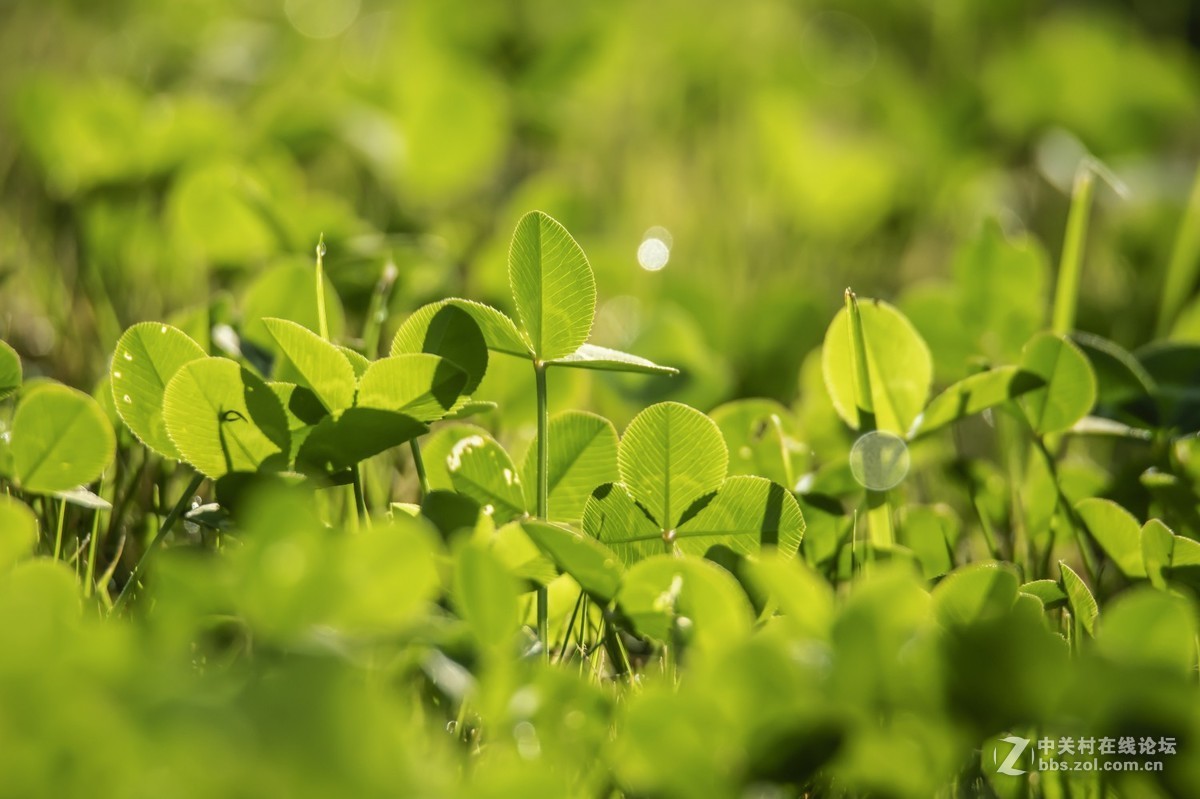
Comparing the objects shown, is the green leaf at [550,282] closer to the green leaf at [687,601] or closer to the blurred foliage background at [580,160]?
the green leaf at [687,601]

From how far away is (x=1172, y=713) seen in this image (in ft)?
2.21

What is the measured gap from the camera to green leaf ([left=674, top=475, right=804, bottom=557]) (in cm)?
100

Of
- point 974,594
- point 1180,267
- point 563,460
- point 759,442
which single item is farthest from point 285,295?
point 1180,267

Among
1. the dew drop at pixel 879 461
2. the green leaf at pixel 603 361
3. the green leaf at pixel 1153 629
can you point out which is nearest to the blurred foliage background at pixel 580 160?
the dew drop at pixel 879 461

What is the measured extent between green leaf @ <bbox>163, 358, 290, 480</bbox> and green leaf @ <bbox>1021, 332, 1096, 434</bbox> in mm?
717

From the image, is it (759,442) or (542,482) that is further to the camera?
(759,442)

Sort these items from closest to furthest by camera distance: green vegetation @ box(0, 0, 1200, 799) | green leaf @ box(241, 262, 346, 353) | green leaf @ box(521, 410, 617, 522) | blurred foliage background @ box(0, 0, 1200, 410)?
green vegetation @ box(0, 0, 1200, 799), green leaf @ box(521, 410, 617, 522), green leaf @ box(241, 262, 346, 353), blurred foliage background @ box(0, 0, 1200, 410)

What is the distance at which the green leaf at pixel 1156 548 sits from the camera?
3.24 ft

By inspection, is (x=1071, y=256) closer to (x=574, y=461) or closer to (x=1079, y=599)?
(x=1079, y=599)

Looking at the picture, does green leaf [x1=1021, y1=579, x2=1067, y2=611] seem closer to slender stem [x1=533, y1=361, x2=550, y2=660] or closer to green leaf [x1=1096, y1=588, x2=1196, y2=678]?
green leaf [x1=1096, y1=588, x2=1196, y2=678]

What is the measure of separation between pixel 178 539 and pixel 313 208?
0.63 meters

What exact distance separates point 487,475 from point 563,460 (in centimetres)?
8

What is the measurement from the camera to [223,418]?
96 cm

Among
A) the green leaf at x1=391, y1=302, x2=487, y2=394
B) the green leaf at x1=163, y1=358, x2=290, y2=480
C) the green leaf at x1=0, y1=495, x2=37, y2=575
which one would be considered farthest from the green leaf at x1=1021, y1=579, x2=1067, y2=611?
the green leaf at x1=0, y1=495, x2=37, y2=575
